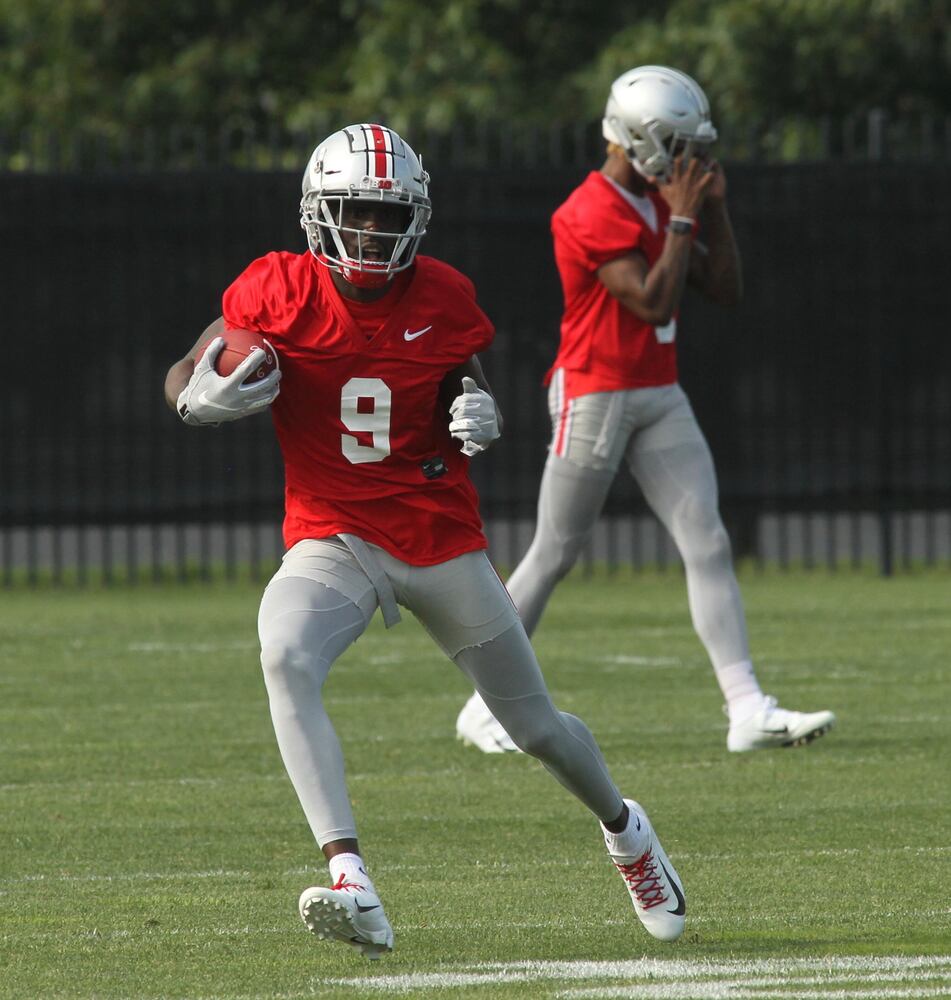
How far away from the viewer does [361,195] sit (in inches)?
200

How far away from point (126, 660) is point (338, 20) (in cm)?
1009

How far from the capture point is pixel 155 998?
177 inches

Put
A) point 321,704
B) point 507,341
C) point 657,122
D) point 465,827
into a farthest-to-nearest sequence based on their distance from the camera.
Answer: point 507,341, point 657,122, point 465,827, point 321,704

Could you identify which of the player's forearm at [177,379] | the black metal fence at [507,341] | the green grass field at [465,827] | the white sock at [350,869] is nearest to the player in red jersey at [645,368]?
the green grass field at [465,827]

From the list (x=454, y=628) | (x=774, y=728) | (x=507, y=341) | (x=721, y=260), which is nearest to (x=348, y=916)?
(x=454, y=628)

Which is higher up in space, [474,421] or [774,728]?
[474,421]

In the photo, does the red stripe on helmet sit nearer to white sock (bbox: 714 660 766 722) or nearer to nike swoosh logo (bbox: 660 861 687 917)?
nike swoosh logo (bbox: 660 861 687 917)

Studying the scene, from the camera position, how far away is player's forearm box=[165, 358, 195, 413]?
Answer: 16.7ft

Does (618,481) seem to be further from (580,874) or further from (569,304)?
(580,874)

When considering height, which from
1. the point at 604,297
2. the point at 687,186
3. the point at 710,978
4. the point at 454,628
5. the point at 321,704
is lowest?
the point at 710,978

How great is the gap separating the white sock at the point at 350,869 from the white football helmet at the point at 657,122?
12.0ft

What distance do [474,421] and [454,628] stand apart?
19.9 inches

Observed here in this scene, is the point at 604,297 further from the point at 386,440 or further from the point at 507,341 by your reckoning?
the point at 507,341

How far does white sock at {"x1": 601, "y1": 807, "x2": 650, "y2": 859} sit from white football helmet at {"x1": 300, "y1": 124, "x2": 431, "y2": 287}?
4.54 ft
